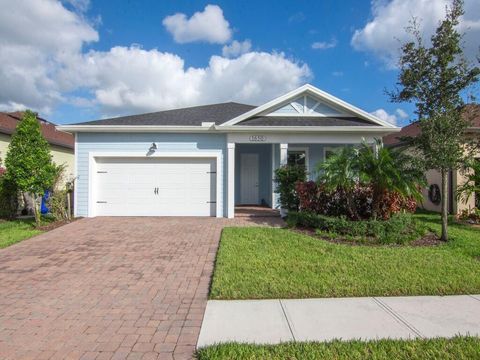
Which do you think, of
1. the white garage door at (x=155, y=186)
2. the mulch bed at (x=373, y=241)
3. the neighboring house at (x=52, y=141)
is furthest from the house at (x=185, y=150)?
the mulch bed at (x=373, y=241)

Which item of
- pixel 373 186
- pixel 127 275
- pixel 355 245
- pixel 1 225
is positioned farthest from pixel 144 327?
pixel 1 225

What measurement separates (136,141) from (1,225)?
4.93 meters

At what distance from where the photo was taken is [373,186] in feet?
27.8

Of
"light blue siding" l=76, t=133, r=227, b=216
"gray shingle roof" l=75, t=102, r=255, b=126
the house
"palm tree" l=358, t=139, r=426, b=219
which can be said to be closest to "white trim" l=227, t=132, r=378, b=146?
the house

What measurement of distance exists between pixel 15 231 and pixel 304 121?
995cm

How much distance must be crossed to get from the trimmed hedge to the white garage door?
15.5 ft

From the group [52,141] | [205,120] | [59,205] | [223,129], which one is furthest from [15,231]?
[52,141]

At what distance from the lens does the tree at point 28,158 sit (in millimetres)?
9430

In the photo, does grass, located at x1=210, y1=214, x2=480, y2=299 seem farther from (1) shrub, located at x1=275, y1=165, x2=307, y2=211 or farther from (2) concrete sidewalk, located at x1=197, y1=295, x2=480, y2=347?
(1) shrub, located at x1=275, y1=165, x2=307, y2=211

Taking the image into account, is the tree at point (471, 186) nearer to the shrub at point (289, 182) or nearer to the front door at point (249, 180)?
the shrub at point (289, 182)

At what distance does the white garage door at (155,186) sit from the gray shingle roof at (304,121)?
227 centimetres

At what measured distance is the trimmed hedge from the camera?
7645 millimetres

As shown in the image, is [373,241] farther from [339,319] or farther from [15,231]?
[15,231]

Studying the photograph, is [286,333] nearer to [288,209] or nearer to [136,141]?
→ [288,209]
